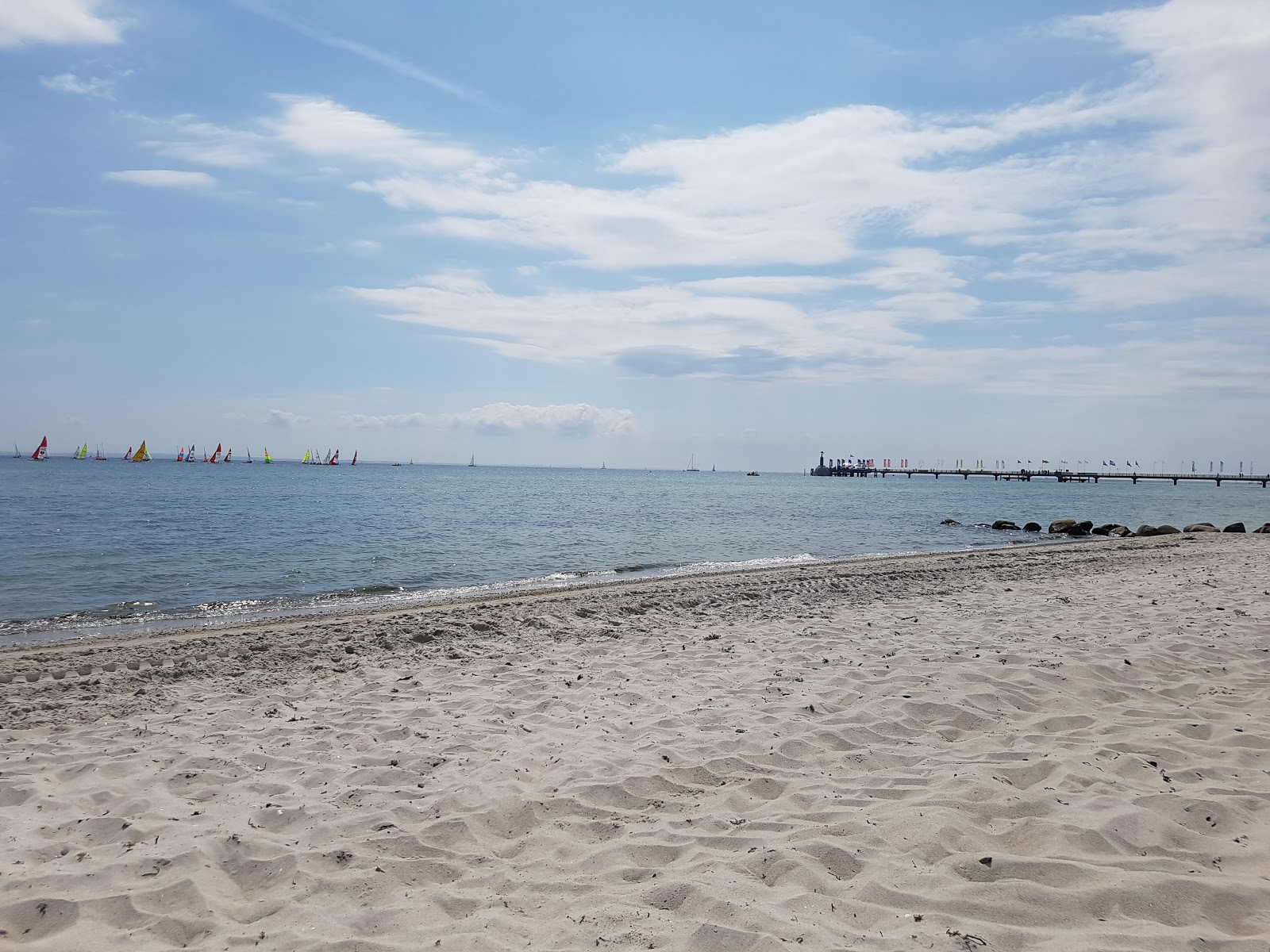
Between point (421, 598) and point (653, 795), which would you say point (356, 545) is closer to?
point (421, 598)

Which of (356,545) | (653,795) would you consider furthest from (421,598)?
(653,795)

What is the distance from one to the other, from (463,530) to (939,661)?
22.3 metres

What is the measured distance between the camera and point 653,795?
15.0 feet

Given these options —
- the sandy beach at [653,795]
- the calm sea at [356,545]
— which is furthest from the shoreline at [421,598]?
the sandy beach at [653,795]

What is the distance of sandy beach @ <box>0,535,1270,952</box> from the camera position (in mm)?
3258

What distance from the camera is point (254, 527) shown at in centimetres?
2697

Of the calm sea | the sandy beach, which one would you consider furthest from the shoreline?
the sandy beach

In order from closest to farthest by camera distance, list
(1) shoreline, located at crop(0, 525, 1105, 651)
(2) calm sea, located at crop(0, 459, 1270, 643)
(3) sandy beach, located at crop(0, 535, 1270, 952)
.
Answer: (3) sandy beach, located at crop(0, 535, 1270, 952)
(1) shoreline, located at crop(0, 525, 1105, 651)
(2) calm sea, located at crop(0, 459, 1270, 643)

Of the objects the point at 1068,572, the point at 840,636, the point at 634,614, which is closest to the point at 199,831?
the point at 840,636

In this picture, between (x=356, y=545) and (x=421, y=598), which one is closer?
(x=421, y=598)

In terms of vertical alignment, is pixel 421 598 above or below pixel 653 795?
below

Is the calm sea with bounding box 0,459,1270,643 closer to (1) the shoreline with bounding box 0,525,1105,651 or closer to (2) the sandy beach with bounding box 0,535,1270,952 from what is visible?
(1) the shoreline with bounding box 0,525,1105,651

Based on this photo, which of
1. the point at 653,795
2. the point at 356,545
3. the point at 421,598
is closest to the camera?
the point at 653,795

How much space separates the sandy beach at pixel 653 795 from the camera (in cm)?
326
